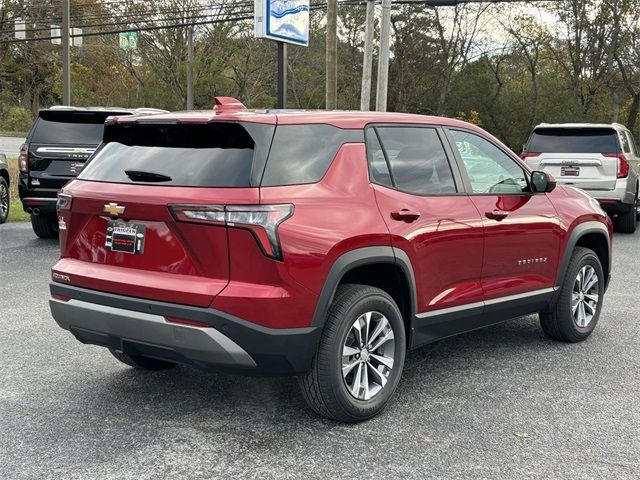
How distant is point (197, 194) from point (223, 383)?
5.23 ft

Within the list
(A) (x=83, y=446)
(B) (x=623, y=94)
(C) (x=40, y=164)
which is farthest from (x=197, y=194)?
(B) (x=623, y=94)

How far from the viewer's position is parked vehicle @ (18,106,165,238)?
10.2 meters

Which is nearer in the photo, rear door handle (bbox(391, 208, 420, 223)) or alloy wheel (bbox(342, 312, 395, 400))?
alloy wheel (bbox(342, 312, 395, 400))

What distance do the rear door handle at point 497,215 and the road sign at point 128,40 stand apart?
3515 cm

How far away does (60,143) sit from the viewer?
33.8 feet

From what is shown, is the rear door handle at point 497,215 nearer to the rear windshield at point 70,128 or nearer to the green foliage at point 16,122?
the rear windshield at point 70,128

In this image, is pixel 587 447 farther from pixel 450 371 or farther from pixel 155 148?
pixel 155 148

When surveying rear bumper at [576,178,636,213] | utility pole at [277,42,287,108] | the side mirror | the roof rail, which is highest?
utility pole at [277,42,287,108]

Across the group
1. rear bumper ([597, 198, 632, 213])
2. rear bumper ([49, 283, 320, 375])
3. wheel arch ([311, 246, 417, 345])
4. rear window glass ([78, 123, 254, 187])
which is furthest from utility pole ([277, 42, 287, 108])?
rear bumper ([49, 283, 320, 375])

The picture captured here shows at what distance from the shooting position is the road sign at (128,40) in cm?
3716

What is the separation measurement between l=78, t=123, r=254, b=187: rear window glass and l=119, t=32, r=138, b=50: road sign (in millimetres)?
35242

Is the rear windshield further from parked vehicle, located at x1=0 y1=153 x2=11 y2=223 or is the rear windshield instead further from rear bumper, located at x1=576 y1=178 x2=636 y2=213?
rear bumper, located at x1=576 y1=178 x2=636 y2=213

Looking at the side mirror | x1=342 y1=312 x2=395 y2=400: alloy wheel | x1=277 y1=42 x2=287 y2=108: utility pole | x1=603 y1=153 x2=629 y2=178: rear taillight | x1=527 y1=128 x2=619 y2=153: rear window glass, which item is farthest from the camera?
x1=277 y1=42 x2=287 y2=108: utility pole

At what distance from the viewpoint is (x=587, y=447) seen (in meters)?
3.80
